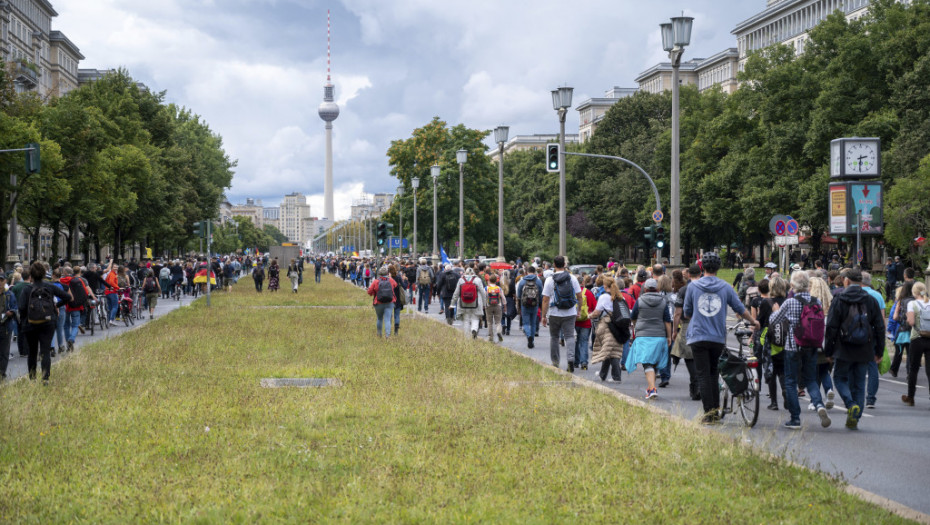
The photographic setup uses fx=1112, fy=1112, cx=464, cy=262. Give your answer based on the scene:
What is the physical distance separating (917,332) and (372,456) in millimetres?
7929

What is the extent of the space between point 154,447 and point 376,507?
3.10m

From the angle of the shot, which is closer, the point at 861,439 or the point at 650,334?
the point at 861,439

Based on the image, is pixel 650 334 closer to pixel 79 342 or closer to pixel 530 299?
pixel 530 299

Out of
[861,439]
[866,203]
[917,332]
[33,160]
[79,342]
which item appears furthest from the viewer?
[33,160]

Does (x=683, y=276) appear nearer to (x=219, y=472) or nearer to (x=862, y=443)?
(x=862, y=443)

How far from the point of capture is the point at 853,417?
11.5 m

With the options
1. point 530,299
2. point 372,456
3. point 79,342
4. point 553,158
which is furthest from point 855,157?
point 372,456

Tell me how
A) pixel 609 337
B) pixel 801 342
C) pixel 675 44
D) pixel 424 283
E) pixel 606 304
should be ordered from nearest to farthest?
pixel 801 342
pixel 609 337
pixel 606 304
pixel 675 44
pixel 424 283

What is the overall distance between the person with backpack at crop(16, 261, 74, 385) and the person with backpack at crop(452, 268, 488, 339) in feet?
30.4

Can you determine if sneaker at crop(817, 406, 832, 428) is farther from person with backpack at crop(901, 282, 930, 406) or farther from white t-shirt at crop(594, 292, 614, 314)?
white t-shirt at crop(594, 292, 614, 314)

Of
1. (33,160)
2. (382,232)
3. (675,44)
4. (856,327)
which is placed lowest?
(856,327)

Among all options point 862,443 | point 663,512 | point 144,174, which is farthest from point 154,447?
point 144,174

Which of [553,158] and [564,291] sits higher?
[553,158]

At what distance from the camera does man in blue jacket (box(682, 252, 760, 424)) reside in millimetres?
10953
